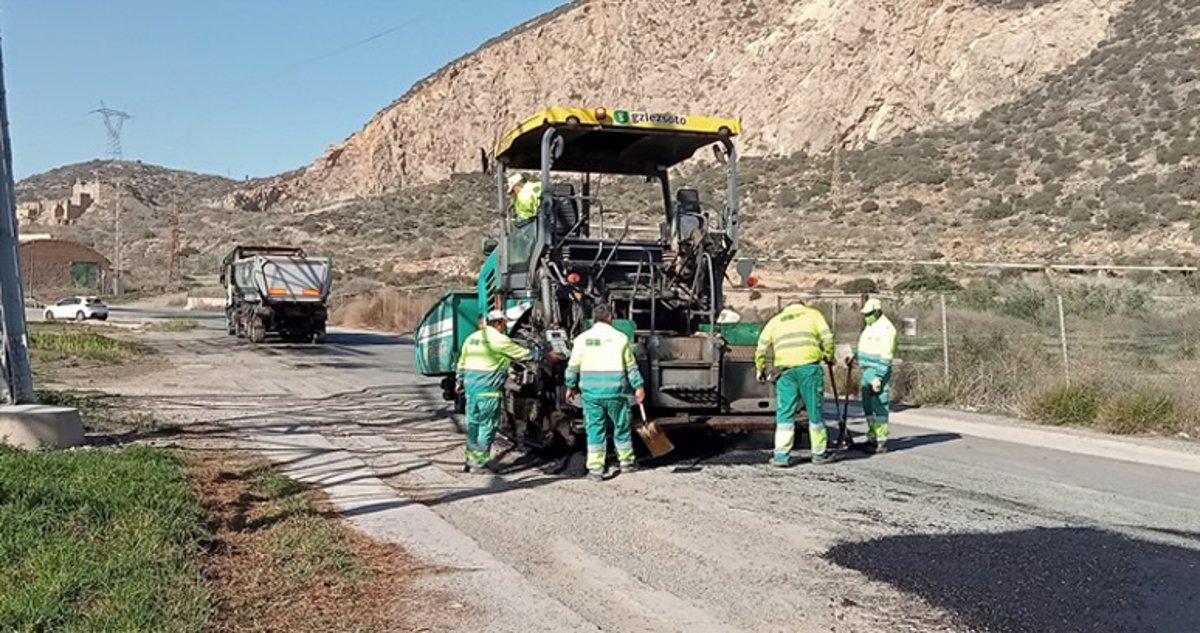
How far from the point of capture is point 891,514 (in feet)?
26.3

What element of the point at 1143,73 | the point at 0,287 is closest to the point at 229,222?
the point at 1143,73

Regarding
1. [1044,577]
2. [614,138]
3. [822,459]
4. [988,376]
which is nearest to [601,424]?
[822,459]

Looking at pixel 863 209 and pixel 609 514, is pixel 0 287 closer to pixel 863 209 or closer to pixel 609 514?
pixel 609 514

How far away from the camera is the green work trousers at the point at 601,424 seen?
366 inches

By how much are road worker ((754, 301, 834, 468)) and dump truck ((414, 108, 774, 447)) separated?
0.89ft

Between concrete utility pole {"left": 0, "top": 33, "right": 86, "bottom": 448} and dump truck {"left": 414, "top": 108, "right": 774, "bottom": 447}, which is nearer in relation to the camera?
dump truck {"left": 414, "top": 108, "right": 774, "bottom": 447}

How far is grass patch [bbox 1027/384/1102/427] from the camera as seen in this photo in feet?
45.4

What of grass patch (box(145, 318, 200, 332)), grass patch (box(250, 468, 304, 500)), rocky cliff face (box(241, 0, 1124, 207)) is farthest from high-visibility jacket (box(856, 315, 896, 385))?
rocky cliff face (box(241, 0, 1124, 207))

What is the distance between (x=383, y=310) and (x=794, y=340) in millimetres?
32626

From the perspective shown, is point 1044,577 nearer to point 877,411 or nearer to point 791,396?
point 791,396

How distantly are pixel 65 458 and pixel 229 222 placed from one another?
276 ft

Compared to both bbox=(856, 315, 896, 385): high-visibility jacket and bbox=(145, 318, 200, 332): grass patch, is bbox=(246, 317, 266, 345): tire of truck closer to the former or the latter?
bbox=(145, 318, 200, 332): grass patch

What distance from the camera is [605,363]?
923cm

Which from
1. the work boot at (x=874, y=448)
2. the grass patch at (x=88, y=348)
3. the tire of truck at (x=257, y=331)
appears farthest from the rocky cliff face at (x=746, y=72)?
the work boot at (x=874, y=448)
